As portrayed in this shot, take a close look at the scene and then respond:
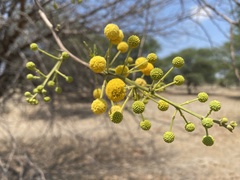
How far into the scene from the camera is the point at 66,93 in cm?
310

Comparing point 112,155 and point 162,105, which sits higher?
point 162,105

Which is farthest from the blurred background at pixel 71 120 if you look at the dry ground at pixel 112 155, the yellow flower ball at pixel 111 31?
the yellow flower ball at pixel 111 31

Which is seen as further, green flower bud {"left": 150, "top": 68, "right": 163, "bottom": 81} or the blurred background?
the blurred background

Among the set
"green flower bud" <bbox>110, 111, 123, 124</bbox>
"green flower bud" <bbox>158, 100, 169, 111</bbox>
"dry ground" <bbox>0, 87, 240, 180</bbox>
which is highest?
"green flower bud" <bbox>158, 100, 169, 111</bbox>

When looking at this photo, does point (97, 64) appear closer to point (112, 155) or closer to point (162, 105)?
point (162, 105)

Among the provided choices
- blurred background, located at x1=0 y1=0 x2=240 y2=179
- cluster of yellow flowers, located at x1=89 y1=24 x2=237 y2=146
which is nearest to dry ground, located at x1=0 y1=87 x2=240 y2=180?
blurred background, located at x1=0 y1=0 x2=240 y2=179

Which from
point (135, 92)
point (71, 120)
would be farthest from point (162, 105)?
point (71, 120)

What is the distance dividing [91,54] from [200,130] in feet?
13.6

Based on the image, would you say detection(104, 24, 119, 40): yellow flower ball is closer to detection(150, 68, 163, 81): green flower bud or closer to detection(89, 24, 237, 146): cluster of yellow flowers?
detection(89, 24, 237, 146): cluster of yellow flowers

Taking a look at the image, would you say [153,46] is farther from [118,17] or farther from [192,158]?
[118,17]

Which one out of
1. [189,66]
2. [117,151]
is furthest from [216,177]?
[189,66]

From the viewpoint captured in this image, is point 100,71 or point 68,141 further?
point 68,141

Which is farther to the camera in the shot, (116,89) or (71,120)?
(71,120)

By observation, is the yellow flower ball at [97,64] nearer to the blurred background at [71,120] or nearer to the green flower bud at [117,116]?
the green flower bud at [117,116]
